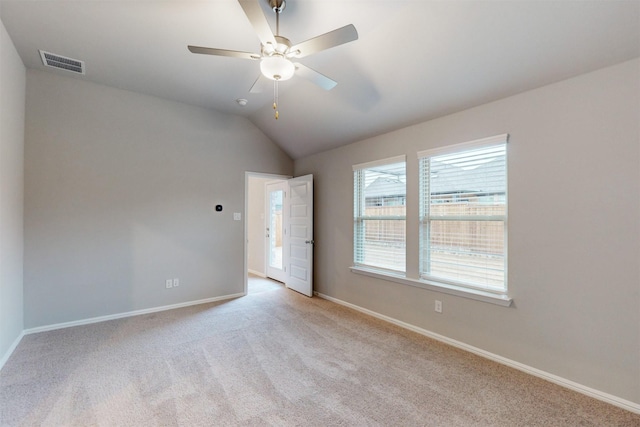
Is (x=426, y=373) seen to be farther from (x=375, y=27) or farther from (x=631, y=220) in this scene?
(x=375, y=27)

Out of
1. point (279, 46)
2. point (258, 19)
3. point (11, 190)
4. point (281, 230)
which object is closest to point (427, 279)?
point (279, 46)

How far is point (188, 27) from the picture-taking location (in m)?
2.47

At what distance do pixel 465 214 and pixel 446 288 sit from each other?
2.63 ft

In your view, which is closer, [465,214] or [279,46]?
[279,46]

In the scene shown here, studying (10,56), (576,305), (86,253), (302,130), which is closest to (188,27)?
(10,56)

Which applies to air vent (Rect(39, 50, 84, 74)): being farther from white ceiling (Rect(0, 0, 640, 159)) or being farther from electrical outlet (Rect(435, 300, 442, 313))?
electrical outlet (Rect(435, 300, 442, 313))

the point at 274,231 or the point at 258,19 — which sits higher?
the point at 258,19

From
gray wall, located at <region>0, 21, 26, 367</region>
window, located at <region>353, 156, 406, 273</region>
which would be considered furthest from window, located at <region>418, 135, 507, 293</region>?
gray wall, located at <region>0, 21, 26, 367</region>

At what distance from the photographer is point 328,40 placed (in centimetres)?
180

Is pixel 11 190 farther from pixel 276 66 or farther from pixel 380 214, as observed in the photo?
pixel 380 214

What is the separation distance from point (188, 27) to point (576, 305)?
153 inches

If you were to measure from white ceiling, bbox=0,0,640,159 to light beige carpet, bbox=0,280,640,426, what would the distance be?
8.15ft

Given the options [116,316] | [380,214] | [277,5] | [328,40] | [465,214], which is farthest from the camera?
[380,214]

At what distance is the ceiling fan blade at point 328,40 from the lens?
170 cm
